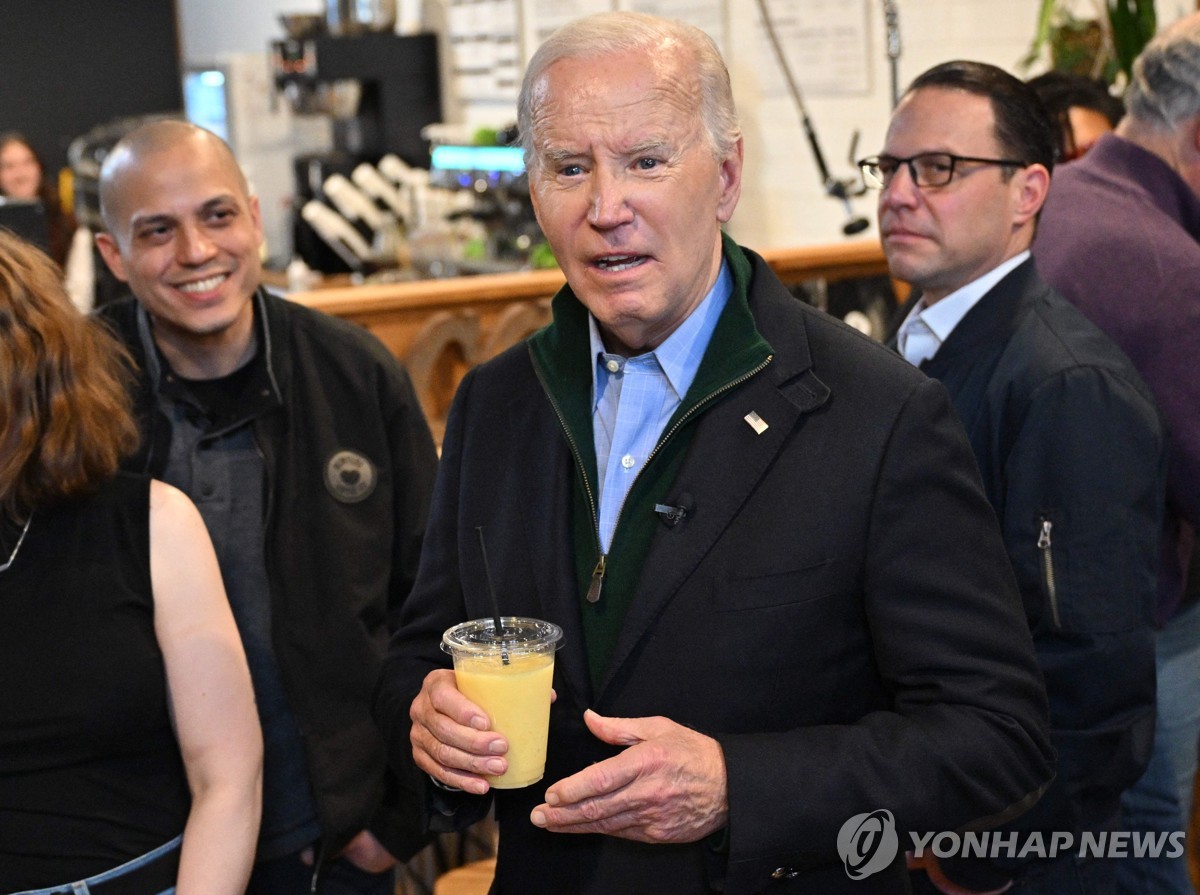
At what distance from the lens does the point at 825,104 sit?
6.05 metres

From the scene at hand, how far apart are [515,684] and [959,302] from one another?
3.83 ft

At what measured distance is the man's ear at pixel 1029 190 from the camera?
224 cm

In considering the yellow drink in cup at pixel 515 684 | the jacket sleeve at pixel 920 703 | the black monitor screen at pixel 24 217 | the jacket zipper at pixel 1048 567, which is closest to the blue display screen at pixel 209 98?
the black monitor screen at pixel 24 217

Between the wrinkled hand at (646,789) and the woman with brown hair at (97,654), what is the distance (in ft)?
2.12

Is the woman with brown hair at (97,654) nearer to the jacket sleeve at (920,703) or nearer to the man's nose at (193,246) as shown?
the man's nose at (193,246)

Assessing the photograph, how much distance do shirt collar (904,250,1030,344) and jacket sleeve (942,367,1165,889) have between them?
0.99ft

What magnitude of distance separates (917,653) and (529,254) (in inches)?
202

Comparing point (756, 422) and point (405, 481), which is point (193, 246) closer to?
point (405, 481)

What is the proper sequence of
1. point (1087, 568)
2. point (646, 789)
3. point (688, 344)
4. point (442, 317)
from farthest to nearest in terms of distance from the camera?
point (442, 317) → point (1087, 568) → point (688, 344) → point (646, 789)

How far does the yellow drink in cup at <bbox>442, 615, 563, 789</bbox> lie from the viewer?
1.37 metres

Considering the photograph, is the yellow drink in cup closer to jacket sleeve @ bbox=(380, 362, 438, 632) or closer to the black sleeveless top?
the black sleeveless top

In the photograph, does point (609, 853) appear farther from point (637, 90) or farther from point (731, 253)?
point (637, 90)

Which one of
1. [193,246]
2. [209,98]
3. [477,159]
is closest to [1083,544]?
[193,246]

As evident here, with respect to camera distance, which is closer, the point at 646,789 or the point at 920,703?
the point at 646,789
